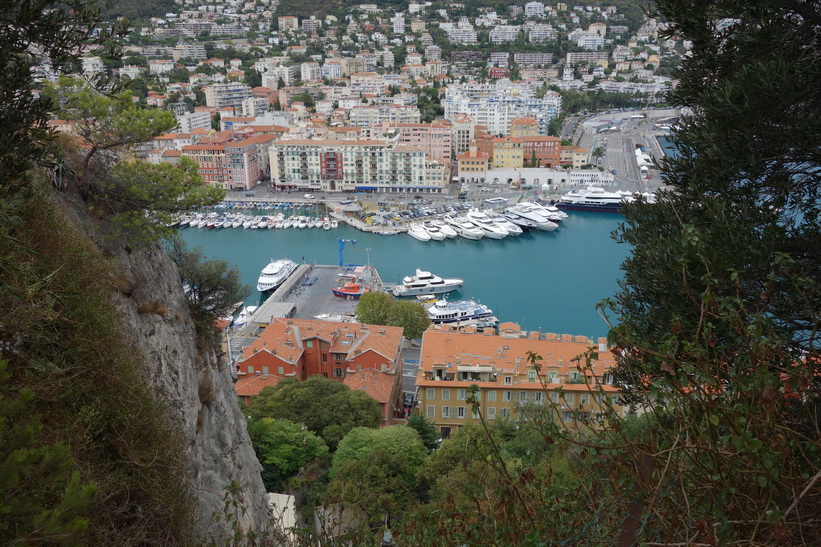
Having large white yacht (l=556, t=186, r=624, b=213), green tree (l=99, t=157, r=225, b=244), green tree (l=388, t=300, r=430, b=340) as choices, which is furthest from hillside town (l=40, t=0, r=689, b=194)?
green tree (l=388, t=300, r=430, b=340)

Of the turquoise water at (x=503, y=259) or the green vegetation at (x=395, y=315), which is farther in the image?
the turquoise water at (x=503, y=259)

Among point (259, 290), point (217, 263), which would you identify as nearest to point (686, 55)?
point (217, 263)

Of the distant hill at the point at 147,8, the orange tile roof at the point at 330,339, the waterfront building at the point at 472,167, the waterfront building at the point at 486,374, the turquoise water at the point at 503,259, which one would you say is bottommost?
the turquoise water at the point at 503,259

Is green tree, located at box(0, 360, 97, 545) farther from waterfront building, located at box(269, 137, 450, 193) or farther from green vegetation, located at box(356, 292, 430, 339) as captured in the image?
waterfront building, located at box(269, 137, 450, 193)

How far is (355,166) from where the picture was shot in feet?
78.0

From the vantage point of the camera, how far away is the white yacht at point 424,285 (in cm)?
1464

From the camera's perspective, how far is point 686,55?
2381 mm

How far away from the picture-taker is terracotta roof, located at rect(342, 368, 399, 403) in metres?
7.64

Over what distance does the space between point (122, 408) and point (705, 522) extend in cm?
180

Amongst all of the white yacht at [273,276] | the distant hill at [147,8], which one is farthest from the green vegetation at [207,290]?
the distant hill at [147,8]

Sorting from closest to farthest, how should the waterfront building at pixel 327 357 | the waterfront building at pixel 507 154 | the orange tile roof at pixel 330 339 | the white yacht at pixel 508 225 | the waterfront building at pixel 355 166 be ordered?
the waterfront building at pixel 327 357 < the orange tile roof at pixel 330 339 < the white yacht at pixel 508 225 < the waterfront building at pixel 355 166 < the waterfront building at pixel 507 154

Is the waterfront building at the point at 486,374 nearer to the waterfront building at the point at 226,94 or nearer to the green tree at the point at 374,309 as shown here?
the green tree at the point at 374,309

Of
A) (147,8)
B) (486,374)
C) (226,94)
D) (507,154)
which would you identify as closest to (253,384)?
(486,374)

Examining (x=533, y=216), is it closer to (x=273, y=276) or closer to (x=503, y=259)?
(x=503, y=259)
